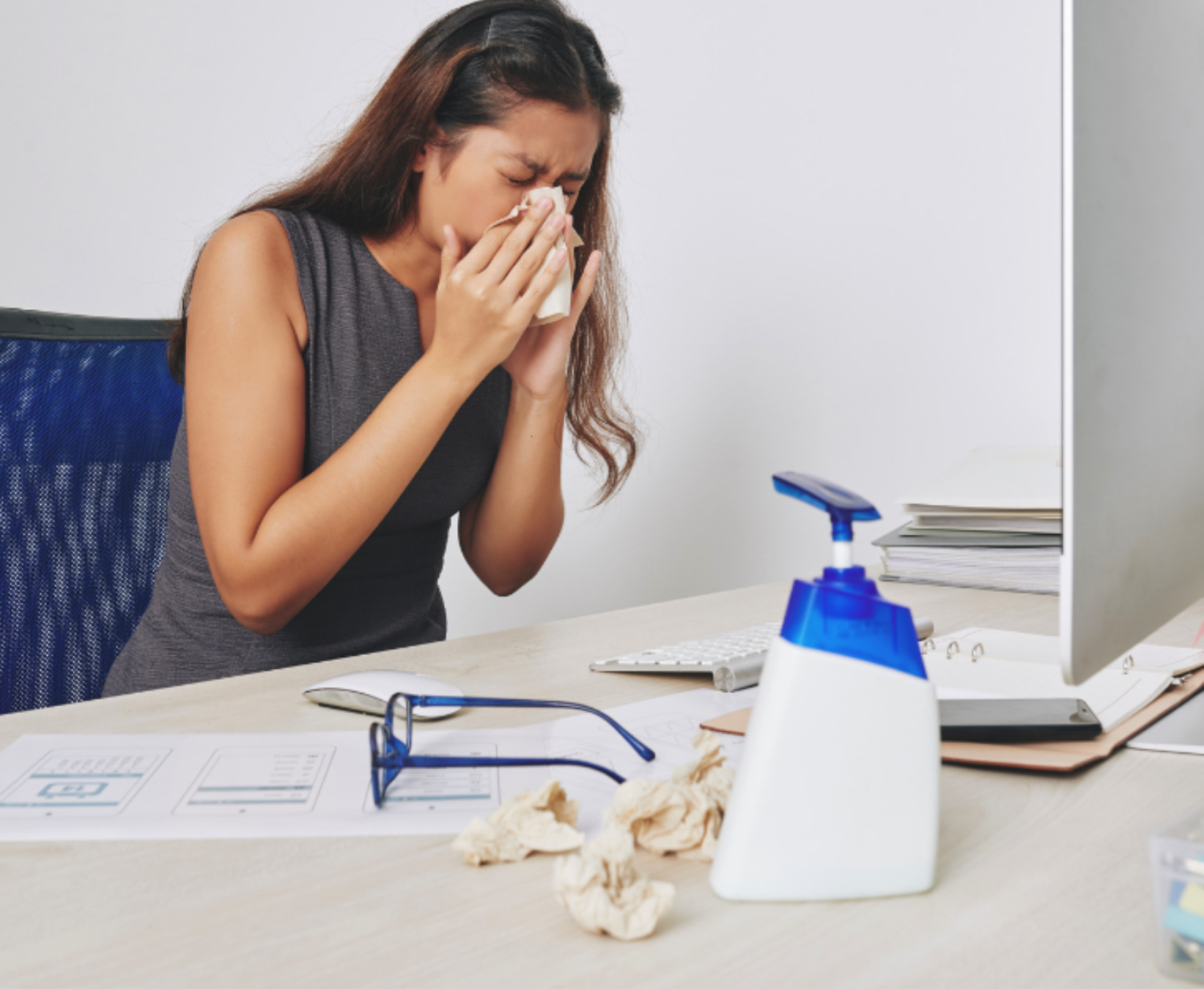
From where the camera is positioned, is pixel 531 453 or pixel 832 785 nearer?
pixel 832 785

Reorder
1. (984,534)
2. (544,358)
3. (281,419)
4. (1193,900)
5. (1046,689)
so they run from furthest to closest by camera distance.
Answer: (544,358), (984,534), (281,419), (1046,689), (1193,900)

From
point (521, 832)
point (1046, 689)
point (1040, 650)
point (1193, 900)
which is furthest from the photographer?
point (1040, 650)

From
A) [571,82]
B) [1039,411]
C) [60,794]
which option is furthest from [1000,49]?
[60,794]

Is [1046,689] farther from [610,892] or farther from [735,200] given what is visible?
[735,200]

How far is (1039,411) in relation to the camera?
1.31 m

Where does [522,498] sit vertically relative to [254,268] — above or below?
below

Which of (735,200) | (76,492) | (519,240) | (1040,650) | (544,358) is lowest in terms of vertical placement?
(1040,650)

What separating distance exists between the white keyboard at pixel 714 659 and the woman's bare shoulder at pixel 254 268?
1.59 feet

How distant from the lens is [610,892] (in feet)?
1.12

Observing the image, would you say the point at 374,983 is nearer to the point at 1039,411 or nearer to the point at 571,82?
the point at 571,82

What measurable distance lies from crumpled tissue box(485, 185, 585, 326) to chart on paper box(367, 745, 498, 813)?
598 millimetres

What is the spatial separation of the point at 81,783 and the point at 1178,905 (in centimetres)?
46

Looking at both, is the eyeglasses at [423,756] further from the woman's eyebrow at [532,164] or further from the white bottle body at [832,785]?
the woman's eyebrow at [532,164]

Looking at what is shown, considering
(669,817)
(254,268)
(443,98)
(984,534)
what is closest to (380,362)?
(254,268)
